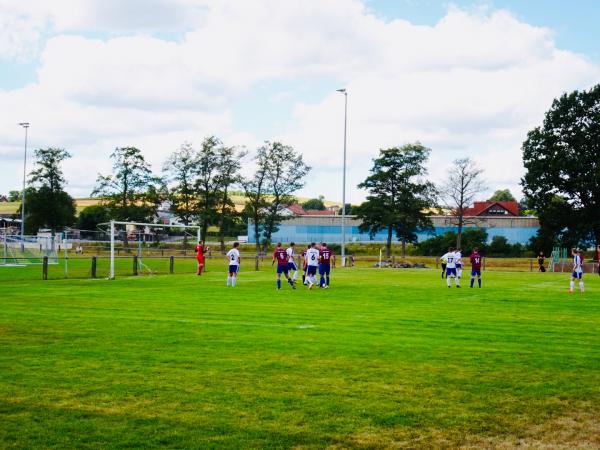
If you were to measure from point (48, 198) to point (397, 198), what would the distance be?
5100 cm

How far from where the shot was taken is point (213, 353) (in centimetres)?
1163

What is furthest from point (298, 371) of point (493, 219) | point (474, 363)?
point (493, 219)

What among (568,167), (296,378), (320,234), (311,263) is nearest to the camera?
(296,378)

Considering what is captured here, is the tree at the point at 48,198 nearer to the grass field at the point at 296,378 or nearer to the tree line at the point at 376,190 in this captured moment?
the tree line at the point at 376,190

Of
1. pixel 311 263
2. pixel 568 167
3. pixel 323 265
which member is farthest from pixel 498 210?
pixel 311 263

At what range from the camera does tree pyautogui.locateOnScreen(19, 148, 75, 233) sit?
3925 inches

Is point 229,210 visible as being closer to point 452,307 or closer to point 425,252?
point 425,252

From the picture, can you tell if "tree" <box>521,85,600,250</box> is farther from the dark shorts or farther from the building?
the dark shorts

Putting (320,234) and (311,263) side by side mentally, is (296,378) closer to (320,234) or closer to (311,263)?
(311,263)

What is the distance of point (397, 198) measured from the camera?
280ft

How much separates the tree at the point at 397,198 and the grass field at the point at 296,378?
6527 cm

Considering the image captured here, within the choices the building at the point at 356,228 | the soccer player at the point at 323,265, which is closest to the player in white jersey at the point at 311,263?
the soccer player at the point at 323,265

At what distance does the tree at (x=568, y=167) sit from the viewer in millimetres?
67938

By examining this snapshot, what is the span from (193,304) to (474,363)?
11498 millimetres
